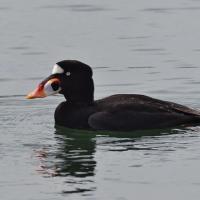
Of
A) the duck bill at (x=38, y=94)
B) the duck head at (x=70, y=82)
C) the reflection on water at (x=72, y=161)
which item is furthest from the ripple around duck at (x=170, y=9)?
the reflection on water at (x=72, y=161)

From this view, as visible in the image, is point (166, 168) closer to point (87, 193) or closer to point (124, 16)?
point (87, 193)

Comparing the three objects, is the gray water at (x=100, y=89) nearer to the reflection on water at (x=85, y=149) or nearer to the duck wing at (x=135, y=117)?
the reflection on water at (x=85, y=149)

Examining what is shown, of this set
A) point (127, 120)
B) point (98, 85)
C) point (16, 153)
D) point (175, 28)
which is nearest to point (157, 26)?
point (175, 28)

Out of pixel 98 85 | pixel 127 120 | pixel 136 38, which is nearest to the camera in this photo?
pixel 127 120

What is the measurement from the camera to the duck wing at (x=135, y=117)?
17.2 m

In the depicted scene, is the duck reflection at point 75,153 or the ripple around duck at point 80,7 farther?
the ripple around duck at point 80,7

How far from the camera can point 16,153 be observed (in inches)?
627

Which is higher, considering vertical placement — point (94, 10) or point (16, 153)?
point (94, 10)

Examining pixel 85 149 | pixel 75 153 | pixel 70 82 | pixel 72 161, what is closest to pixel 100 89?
pixel 70 82

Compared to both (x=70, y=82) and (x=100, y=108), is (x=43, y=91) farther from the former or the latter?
(x=100, y=108)

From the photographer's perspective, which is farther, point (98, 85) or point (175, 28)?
point (175, 28)

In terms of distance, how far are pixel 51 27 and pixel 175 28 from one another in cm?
235

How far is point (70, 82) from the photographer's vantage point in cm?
1780

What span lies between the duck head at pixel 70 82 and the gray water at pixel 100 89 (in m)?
0.46
